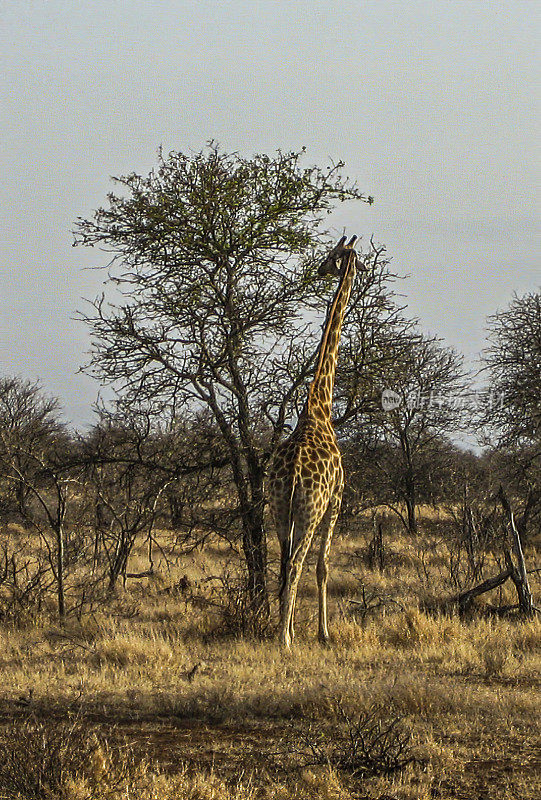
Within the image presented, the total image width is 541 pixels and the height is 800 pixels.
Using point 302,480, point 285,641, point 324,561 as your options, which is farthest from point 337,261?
point 285,641

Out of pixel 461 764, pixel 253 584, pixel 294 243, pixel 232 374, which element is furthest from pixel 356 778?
pixel 294 243

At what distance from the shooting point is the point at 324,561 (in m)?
8.93

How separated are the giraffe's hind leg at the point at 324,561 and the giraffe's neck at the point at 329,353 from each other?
1013 mm

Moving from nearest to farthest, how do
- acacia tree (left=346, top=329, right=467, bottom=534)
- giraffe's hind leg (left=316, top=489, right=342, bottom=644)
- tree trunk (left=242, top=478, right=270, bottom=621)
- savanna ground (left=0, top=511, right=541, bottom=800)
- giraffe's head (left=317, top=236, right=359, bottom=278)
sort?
savanna ground (left=0, top=511, right=541, bottom=800)
giraffe's hind leg (left=316, top=489, right=342, bottom=644)
tree trunk (left=242, top=478, right=270, bottom=621)
giraffe's head (left=317, top=236, right=359, bottom=278)
acacia tree (left=346, top=329, right=467, bottom=534)

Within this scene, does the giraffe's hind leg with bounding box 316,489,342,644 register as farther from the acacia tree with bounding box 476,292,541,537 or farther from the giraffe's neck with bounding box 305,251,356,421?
the acacia tree with bounding box 476,292,541,537

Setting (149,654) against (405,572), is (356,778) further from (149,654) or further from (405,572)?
(405,572)

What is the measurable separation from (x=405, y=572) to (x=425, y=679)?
801 cm

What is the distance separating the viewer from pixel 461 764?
503 centimetres

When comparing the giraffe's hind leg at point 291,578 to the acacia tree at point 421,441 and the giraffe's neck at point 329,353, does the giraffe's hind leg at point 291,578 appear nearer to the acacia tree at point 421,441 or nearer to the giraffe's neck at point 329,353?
the giraffe's neck at point 329,353

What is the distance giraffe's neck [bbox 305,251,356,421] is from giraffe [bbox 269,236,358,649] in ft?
0.04

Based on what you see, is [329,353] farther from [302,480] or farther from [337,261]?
[302,480]

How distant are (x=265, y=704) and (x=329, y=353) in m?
4.50

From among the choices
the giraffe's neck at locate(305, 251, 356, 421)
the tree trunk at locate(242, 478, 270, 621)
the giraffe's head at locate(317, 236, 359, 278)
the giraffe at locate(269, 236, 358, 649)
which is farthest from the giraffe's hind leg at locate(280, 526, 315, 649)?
the giraffe's head at locate(317, 236, 359, 278)

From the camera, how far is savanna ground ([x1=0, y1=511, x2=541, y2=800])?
4633 millimetres
